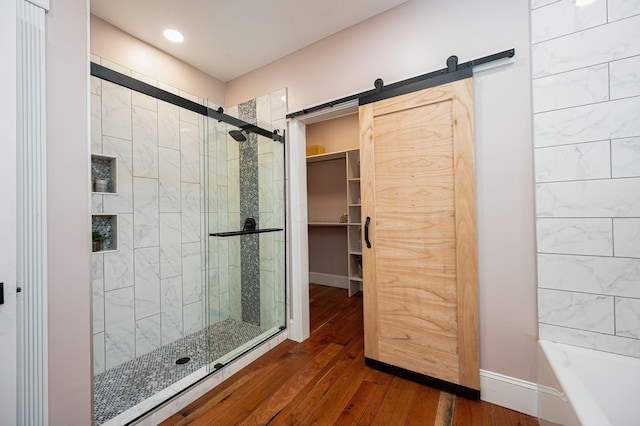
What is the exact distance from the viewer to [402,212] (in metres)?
1.78

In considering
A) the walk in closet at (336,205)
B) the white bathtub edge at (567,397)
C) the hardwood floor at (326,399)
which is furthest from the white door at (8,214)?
the walk in closet at (336,205)

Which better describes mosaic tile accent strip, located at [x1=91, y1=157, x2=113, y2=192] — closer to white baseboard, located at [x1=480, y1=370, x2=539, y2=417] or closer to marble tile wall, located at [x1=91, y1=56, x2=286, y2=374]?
marble tile wall, located at [x1=91, y1=56, x2=286, y2=374]

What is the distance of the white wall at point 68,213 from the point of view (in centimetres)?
100

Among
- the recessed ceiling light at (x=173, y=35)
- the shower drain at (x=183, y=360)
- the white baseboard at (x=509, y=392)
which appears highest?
the recessed ceiling light at (x=173, y=35)

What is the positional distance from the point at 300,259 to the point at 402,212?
3.44 ft

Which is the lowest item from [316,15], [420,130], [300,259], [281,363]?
[281,363]

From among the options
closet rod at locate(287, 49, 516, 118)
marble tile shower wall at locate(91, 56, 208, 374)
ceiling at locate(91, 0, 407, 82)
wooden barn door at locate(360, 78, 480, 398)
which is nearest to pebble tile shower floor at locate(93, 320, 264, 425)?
marble tile shower wall at locate(91, 56, 208, 374)

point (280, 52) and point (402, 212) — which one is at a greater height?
point (280, 52)

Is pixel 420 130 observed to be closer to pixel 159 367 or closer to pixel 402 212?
pixel 402 212

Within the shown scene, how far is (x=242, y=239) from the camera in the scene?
2180 millimetres

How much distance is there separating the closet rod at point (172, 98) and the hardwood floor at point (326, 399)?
193 cm

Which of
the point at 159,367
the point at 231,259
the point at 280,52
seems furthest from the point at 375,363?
the point at 280,52

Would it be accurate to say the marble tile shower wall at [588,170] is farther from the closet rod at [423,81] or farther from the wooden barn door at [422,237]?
the wooden barn door at [422,237]

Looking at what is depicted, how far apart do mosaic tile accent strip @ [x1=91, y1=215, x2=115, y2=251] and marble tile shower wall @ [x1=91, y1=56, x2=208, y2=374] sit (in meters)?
0.06
